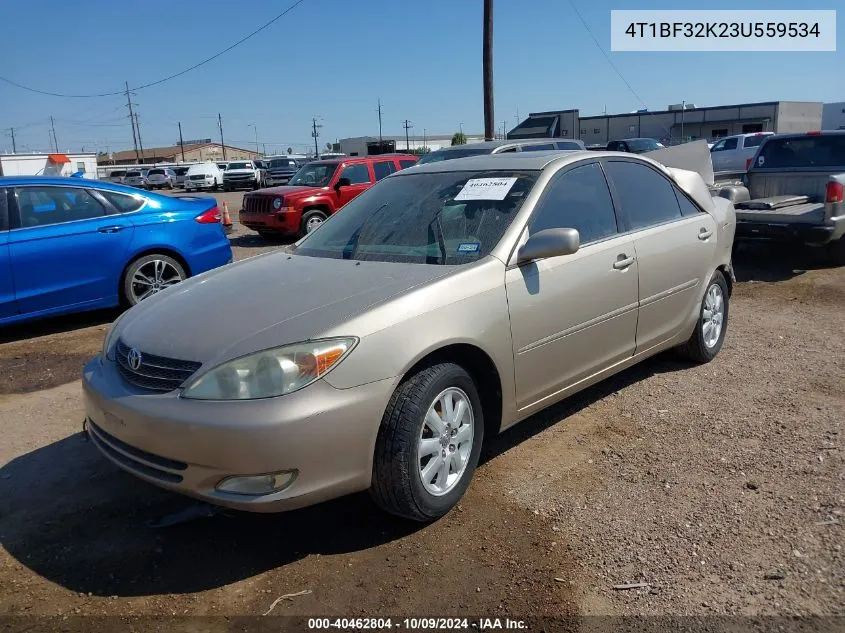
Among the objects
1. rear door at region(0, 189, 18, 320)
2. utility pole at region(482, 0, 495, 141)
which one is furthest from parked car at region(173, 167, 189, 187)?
rear door at region(0, 189, 18, 320)

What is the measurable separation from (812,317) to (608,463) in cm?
411

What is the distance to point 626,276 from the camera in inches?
168

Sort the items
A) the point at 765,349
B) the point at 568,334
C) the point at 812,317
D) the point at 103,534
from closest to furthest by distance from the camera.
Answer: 1. the point at 103,534
2. the point at 568,334
3. the point at 765,349
4. the point at 812,317

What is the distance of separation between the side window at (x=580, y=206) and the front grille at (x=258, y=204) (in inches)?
384

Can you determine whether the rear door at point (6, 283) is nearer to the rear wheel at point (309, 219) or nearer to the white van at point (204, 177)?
the rear wheel at point (309, 219)

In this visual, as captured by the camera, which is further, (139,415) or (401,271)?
(401,271)

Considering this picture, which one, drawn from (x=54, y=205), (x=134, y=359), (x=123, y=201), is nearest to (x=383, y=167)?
(x=123, y=201)

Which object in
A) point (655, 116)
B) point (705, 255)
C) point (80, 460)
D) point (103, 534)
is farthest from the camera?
point (655, 116)

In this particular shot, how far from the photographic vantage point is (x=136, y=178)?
46938 millimetres

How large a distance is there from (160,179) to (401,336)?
4521cm

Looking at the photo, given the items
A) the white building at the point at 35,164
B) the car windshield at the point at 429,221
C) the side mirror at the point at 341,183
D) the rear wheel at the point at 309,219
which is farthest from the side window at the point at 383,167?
the white building at the point at 35,164

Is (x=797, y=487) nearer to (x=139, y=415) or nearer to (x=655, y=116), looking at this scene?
(x=139, y=415)

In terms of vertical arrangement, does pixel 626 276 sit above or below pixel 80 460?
above

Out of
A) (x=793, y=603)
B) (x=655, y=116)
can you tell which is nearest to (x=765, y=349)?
(x=793, y=603)
